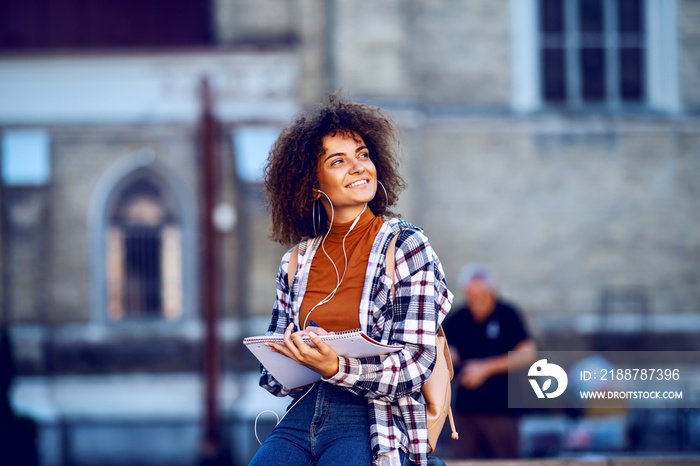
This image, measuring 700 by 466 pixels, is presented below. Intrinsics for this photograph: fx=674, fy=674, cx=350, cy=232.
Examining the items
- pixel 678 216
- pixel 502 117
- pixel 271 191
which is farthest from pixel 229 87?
pixel 271 191

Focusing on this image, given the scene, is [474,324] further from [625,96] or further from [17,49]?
[17,49]

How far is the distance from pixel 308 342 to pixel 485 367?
3592 millimetres

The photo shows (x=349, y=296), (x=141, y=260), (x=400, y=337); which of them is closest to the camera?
(x=400, y=337)

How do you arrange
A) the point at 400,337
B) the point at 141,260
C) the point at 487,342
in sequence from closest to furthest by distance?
the point at 400,337
the point at 487,342
the point at 141,260

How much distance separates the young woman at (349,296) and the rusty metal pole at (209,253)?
7973mm

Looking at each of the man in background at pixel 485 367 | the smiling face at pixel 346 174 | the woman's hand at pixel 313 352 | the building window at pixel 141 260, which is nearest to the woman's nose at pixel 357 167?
the smiling face at pixel 346 174

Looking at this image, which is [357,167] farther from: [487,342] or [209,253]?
[209,253]

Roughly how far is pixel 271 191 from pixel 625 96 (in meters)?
9.93

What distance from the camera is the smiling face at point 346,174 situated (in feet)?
7.77

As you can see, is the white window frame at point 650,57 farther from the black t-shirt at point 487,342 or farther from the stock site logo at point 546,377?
the stock site logo at point 546,377

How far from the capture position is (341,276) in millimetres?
2285

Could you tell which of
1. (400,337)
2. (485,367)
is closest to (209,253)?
(485,367)

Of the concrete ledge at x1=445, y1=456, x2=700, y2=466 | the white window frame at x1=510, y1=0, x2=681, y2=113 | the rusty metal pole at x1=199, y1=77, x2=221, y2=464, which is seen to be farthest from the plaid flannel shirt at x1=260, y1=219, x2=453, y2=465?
the white window frame at x1=510, y1=0, x2=681, y2=113

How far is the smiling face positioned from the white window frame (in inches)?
349
